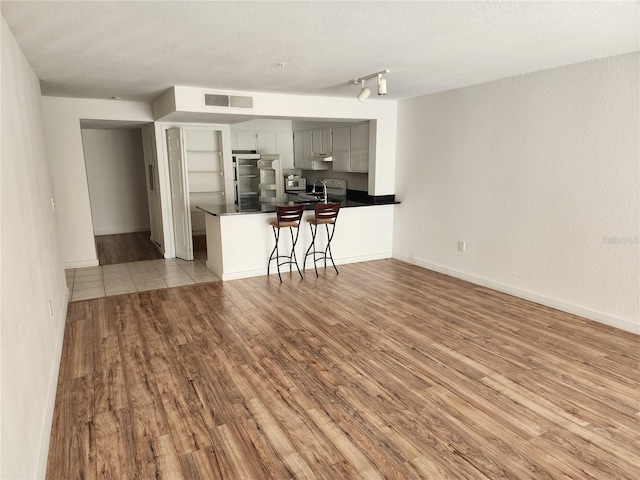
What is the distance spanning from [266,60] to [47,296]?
251 centimetres

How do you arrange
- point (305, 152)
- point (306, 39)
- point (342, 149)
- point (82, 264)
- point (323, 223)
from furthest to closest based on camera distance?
point (305, 152), point (342, 149), point (82, 264), point (323, 223), point (306, 39)

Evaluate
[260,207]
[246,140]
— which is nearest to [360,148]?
[260,207]

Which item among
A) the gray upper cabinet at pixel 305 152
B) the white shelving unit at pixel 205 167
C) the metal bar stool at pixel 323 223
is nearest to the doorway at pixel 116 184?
the white shelving unit at pixel 205 167

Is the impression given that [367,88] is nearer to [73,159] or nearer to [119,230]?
[73,159]

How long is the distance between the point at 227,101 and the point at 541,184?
3.58 meters

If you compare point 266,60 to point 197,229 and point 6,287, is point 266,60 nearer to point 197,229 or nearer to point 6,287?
point 6,287

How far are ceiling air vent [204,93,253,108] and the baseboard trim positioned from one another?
10.5 feet

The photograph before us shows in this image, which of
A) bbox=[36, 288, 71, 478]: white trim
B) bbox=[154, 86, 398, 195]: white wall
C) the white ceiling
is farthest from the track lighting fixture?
bbox=[36, 288, 71, 478]: white trim

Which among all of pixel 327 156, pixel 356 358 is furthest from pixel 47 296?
pixel 327 156

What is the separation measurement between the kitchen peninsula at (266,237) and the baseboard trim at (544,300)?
87cm

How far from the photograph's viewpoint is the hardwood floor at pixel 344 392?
82.9 inches

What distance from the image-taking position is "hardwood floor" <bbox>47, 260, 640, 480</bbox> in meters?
2.11

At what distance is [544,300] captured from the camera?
14.1ft

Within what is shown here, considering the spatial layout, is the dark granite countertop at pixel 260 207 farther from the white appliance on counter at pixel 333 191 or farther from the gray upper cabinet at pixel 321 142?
the gray upper cabinet at pixel 321 142
